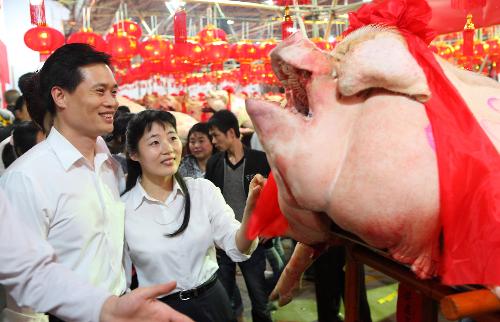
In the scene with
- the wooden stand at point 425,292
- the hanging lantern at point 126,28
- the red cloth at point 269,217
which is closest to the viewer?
the wooden stand at point 425,292

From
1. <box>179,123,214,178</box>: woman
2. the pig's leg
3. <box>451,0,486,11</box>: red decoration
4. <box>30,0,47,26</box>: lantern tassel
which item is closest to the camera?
the pig's leg

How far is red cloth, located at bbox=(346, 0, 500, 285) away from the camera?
35.9 inches

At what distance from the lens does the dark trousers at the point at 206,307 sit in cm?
208

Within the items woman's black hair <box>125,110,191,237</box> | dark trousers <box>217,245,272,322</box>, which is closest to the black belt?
woman's black hair <box>125,110,191,237</box>

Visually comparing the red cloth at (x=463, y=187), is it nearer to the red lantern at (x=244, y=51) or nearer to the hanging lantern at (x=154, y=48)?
the hanging lantern at (x=154, y=48)

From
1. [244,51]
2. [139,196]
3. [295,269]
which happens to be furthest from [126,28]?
[295,269]

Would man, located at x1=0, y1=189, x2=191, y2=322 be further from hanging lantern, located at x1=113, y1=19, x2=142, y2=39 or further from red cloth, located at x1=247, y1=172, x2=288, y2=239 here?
hanging lantern, located at x1=113, y1=19, x2=142, y2=39

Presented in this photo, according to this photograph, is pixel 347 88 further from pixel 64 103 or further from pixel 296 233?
pixel 64 103

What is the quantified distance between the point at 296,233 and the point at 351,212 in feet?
1.11

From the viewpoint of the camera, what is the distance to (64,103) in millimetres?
1795

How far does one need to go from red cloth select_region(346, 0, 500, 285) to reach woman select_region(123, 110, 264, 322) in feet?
3.72

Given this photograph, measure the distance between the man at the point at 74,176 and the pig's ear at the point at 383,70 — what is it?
3.66ft

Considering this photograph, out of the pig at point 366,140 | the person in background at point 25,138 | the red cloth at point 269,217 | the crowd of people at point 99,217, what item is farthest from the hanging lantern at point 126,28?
the pig at point 366,140

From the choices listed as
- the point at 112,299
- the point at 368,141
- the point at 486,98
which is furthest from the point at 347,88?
the point at 112,299
